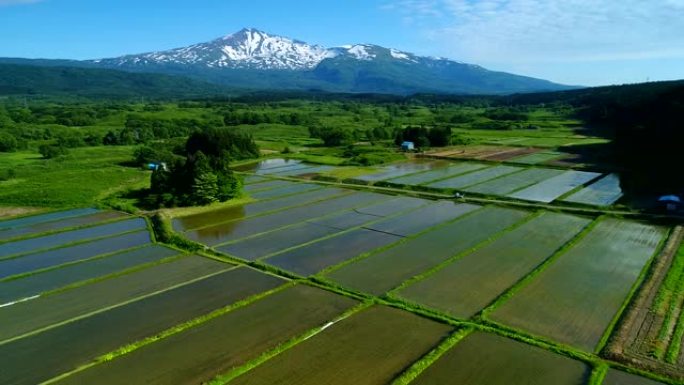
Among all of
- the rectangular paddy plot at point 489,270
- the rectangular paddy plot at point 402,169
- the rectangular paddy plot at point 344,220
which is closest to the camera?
the rectangular paddy plot at point 489,270

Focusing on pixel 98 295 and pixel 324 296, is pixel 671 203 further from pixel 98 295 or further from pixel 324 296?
pixel 98 295

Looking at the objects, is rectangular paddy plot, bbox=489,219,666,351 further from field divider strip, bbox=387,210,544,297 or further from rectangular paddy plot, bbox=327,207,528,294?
rectangular paddy plot, bbox=327,207,528,294

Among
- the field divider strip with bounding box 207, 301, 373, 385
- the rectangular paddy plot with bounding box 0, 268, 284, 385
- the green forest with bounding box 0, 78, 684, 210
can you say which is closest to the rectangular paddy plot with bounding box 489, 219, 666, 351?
the field divider strip with bounding box 207, 301, 373, 385

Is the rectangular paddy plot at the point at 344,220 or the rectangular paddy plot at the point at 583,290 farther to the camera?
the rectangular paddy plot at the point at 344,220

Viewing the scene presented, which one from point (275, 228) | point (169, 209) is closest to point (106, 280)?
point (275, 228)

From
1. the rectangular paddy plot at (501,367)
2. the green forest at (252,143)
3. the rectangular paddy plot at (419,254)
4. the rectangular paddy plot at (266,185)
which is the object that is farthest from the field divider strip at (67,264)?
the rectangular paddy plot at (501,367)

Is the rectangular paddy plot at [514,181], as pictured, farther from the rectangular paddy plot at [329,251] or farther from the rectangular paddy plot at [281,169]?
the rectangular paddy plot at [281,169]

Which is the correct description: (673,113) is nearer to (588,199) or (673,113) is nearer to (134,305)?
(588,199)
